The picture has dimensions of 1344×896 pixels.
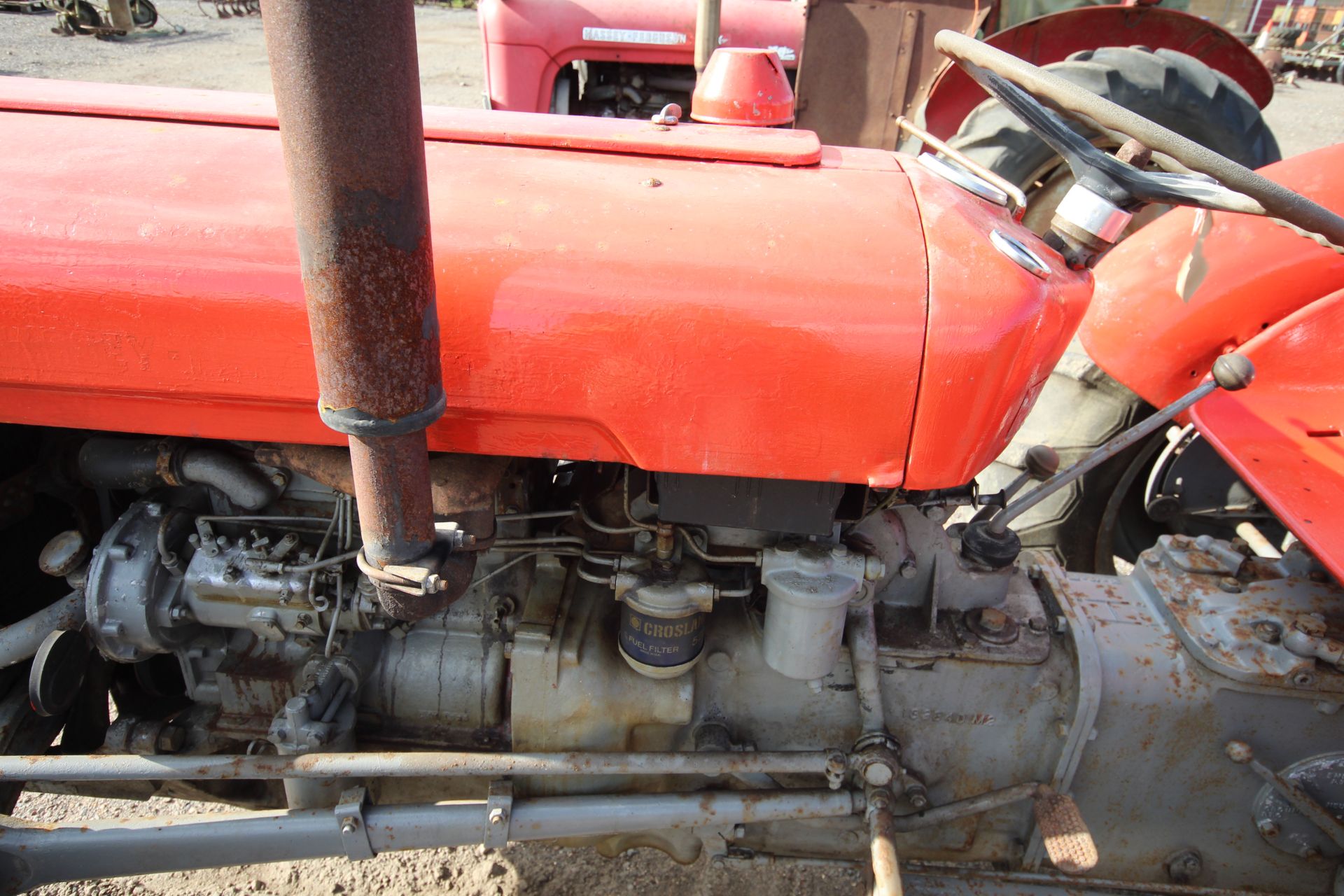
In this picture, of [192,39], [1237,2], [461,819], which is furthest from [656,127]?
[1237,2]

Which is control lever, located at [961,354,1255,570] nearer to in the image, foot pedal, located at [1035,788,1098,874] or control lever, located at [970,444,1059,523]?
control lever, located at [970,444,1059,523]

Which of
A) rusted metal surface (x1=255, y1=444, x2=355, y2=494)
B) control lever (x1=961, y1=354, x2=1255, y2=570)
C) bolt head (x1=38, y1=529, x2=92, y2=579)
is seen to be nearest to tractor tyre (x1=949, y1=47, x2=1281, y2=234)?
control lever (x1=961, y1=354, x2=1255, y2=570)

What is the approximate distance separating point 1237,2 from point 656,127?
1984 cm

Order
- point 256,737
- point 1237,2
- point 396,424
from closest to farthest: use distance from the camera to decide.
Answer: point 396,424
point 256,737
point 1237,2

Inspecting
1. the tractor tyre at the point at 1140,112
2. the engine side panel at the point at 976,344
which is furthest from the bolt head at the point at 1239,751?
the tractor tyre at the point at 1140,112

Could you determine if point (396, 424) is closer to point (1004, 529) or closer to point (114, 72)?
point (1004, 529)

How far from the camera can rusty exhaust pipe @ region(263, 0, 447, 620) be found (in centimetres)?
75

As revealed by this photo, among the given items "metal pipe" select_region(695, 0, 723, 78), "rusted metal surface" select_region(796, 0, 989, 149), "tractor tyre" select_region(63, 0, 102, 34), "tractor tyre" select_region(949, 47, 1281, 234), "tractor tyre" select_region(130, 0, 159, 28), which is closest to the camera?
"metal pipe" select_region(695, 0, 723, 78)

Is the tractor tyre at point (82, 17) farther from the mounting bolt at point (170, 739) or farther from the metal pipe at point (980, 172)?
the metal pipe at point (980, 172)

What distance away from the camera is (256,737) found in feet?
5.10

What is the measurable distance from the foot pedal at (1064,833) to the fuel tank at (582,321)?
2.29ft

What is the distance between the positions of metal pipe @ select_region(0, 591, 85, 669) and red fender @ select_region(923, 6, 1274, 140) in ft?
11.6

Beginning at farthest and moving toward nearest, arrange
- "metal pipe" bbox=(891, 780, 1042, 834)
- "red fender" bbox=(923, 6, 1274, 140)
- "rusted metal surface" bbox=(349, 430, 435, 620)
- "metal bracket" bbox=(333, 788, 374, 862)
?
"red fender" bbox=(923, 6, 1274, 140), "metal pipe" bbox=(891, 780, 1042, 834), "metal bracket" bbox=(333, 788, 374, 862), "rusted metal surface" bbox=(349, 430, 435, 620)

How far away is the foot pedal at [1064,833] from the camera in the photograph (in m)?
1.38
